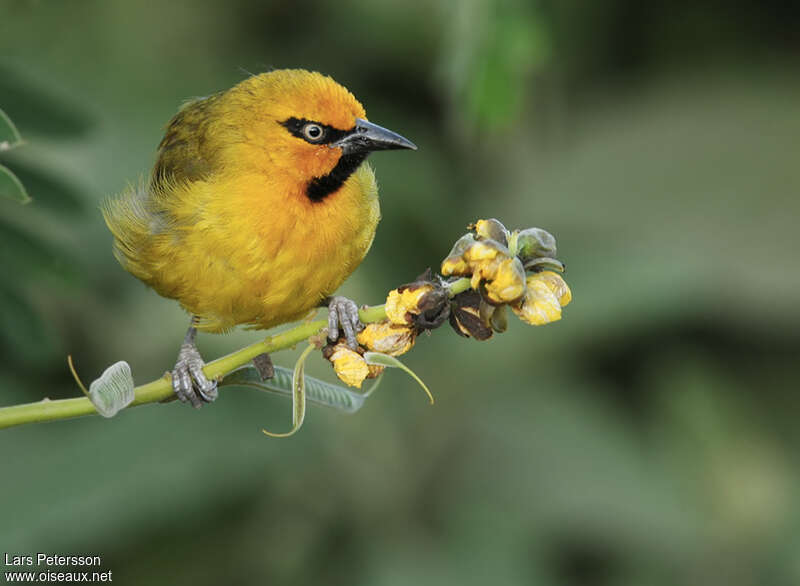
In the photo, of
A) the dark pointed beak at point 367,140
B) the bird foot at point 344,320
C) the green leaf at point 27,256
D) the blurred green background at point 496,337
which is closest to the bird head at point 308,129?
the dark pointed beak at point 367,140

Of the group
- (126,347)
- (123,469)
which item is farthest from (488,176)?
(123,469)

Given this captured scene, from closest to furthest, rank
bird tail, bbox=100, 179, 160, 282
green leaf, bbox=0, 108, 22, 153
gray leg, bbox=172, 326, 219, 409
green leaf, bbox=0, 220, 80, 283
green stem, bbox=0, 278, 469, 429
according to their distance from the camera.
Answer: green stem, bbox=0, 278, 469, 429
green leaf, bbox=0, 108, 22, 153
green leaf, bbox=0, 220, 80, 283
gray leg, bbox=172, 326, 219, 409
bird tail, bbox=100, 179, 160, 282

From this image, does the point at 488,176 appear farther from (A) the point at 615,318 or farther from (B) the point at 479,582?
(B) the point at 479,582

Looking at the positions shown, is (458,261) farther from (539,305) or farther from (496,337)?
(496,337)

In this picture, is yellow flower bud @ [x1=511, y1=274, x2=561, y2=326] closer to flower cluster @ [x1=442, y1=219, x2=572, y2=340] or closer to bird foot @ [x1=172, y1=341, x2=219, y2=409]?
flower cluster @ [x1=442, y1=219, x2=572, y2=340]

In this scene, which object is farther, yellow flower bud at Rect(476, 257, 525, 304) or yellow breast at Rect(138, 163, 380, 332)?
yellow breast at Rect(138, 163, 380, 332)

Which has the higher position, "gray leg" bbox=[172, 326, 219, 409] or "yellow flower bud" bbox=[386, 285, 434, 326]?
"yellow flower bud" bbox=[386, 285, 434, 326]

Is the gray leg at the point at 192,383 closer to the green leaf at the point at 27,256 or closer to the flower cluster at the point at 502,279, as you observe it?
the green leaf at the point at 27,256

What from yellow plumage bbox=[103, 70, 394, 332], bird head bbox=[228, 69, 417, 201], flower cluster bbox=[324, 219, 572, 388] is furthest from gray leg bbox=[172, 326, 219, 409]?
flower cluster bbox=[324, 219, 572, 388]

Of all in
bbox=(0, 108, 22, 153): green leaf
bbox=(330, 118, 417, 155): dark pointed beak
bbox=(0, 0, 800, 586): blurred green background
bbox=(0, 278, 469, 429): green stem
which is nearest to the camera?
bbox=(0, 278, 469, 429): green stem

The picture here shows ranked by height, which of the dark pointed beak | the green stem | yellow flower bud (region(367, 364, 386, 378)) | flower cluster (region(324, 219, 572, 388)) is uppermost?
the dark pointed beak

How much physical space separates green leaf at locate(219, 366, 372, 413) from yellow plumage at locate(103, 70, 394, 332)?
27.7 inches

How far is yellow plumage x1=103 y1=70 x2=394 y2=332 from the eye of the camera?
2.69 metres

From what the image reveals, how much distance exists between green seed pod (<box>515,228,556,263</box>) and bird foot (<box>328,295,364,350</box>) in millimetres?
384
